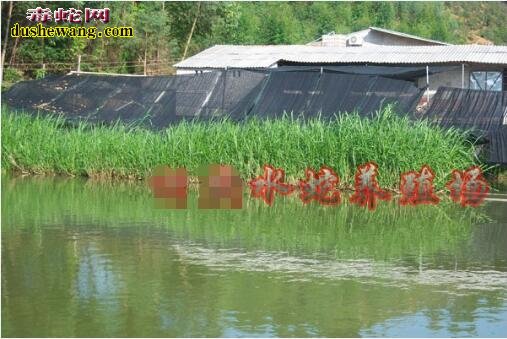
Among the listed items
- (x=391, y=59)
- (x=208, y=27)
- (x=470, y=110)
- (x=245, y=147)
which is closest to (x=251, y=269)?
(x=245, y=147)

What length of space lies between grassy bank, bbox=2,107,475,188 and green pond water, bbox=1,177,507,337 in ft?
3.45

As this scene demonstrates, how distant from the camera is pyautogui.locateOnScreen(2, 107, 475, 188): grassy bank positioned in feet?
41.7

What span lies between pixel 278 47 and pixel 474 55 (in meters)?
6.38

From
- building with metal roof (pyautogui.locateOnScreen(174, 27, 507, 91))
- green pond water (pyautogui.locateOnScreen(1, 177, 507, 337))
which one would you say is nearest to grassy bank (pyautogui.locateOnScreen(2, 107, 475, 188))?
green pond water (pyautogui.locateOnScreen(1, 177, 507, 337))

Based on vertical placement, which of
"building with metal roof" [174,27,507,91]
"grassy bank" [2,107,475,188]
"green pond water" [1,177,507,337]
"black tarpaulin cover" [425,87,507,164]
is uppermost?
"building with metal roof" [174,27,507,91]

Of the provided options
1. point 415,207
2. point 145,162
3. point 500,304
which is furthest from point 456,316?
point 145,162

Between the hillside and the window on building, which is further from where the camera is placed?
the hillside

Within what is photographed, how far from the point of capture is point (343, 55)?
27.2m

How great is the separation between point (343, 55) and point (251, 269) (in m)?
20.0

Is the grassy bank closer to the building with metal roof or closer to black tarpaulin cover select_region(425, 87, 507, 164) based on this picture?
black tarpaulin cover select_region(425, 87, 507, 164)

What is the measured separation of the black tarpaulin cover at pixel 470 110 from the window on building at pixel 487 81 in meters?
12.6

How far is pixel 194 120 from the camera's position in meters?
15.6

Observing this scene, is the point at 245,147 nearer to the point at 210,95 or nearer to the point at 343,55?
the point at 210,95

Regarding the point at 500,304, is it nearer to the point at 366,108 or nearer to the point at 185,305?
the point at 185,305
